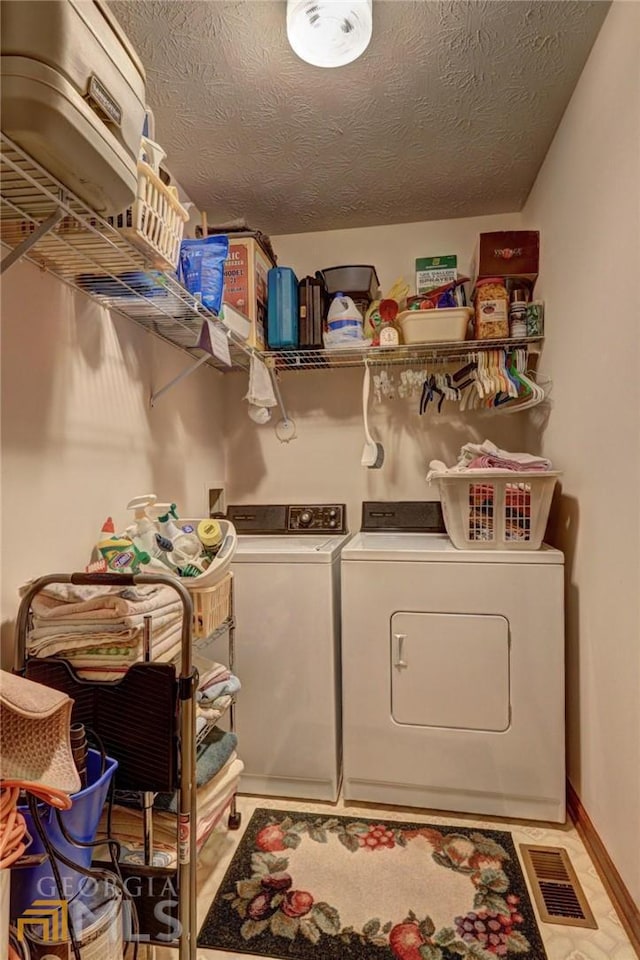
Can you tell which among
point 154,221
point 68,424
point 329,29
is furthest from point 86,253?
point 329,29

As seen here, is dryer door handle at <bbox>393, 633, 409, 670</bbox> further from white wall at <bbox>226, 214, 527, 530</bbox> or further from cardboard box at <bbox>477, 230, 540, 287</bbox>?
cardboard box at <bbox>477, 230, 540, 287</bbox>

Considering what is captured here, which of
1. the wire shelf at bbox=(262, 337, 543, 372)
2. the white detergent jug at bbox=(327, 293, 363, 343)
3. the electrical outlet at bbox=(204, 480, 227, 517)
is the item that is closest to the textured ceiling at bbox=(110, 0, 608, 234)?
the white detergent jug at bbox=(327, 293, 363, 343)

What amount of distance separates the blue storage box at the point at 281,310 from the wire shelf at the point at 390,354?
2.8 inches

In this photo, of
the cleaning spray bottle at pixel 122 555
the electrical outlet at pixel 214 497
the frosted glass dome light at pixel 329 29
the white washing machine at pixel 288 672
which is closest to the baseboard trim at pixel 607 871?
the white washing machine at pixel 288 672

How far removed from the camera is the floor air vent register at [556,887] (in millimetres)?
1366

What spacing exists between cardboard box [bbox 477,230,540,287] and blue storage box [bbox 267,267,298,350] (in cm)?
82

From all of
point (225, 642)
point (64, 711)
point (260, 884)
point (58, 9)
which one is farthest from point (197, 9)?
point (260, 884)

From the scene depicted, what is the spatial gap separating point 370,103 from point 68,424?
1451mm

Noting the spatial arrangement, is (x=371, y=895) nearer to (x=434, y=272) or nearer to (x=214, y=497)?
(x=214, y=497)

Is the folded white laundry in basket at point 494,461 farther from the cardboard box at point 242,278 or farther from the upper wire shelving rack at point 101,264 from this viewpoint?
the cardboard box at point 242,278

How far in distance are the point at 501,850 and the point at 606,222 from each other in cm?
190

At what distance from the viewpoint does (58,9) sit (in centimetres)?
82

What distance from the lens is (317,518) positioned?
8.42 feet

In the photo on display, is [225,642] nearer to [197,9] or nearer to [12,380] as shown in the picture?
[12,380]
